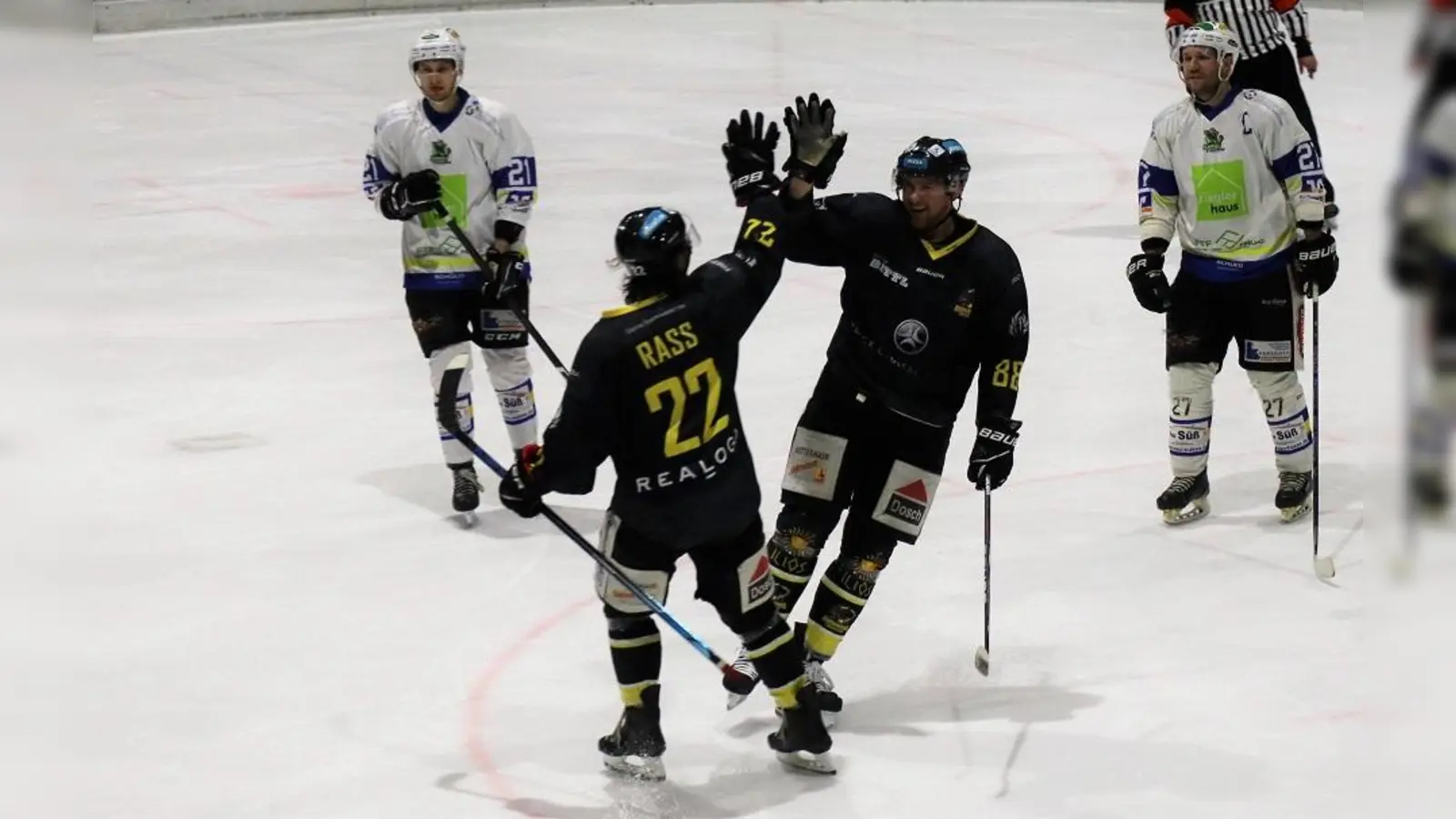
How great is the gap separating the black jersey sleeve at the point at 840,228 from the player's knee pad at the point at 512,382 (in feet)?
6.54

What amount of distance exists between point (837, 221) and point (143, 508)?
2.90 meters

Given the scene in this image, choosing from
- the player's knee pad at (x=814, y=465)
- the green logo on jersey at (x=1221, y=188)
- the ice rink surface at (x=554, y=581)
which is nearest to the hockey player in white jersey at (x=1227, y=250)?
the green logo on jersey at (x=1221, y=188)

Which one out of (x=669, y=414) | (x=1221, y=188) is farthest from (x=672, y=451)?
(x=1221, y=188)

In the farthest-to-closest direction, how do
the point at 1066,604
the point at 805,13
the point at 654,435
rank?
the point at 805,13 → the point at 1066,604 → the point at 654,435

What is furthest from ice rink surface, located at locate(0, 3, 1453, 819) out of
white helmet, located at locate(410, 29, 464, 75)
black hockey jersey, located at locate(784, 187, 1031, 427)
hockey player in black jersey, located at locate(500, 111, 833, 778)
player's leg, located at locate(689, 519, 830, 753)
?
white helmet, located at locate(410, 29, 464, 75)

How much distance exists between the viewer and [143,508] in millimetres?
5875

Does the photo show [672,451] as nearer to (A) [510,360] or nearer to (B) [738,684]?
(B) [738,684]

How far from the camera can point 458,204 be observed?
5.86 meters

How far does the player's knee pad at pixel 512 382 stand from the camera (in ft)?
19.6

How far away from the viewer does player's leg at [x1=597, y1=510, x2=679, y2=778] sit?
3.73 m

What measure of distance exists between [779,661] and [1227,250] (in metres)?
2.33

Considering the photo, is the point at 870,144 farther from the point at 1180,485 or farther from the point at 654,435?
the point at 654,435

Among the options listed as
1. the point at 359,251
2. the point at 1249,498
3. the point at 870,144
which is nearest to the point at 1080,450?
the point at 1249,498

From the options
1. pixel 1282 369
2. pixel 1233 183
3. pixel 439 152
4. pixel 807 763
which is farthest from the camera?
pixel 439 152
